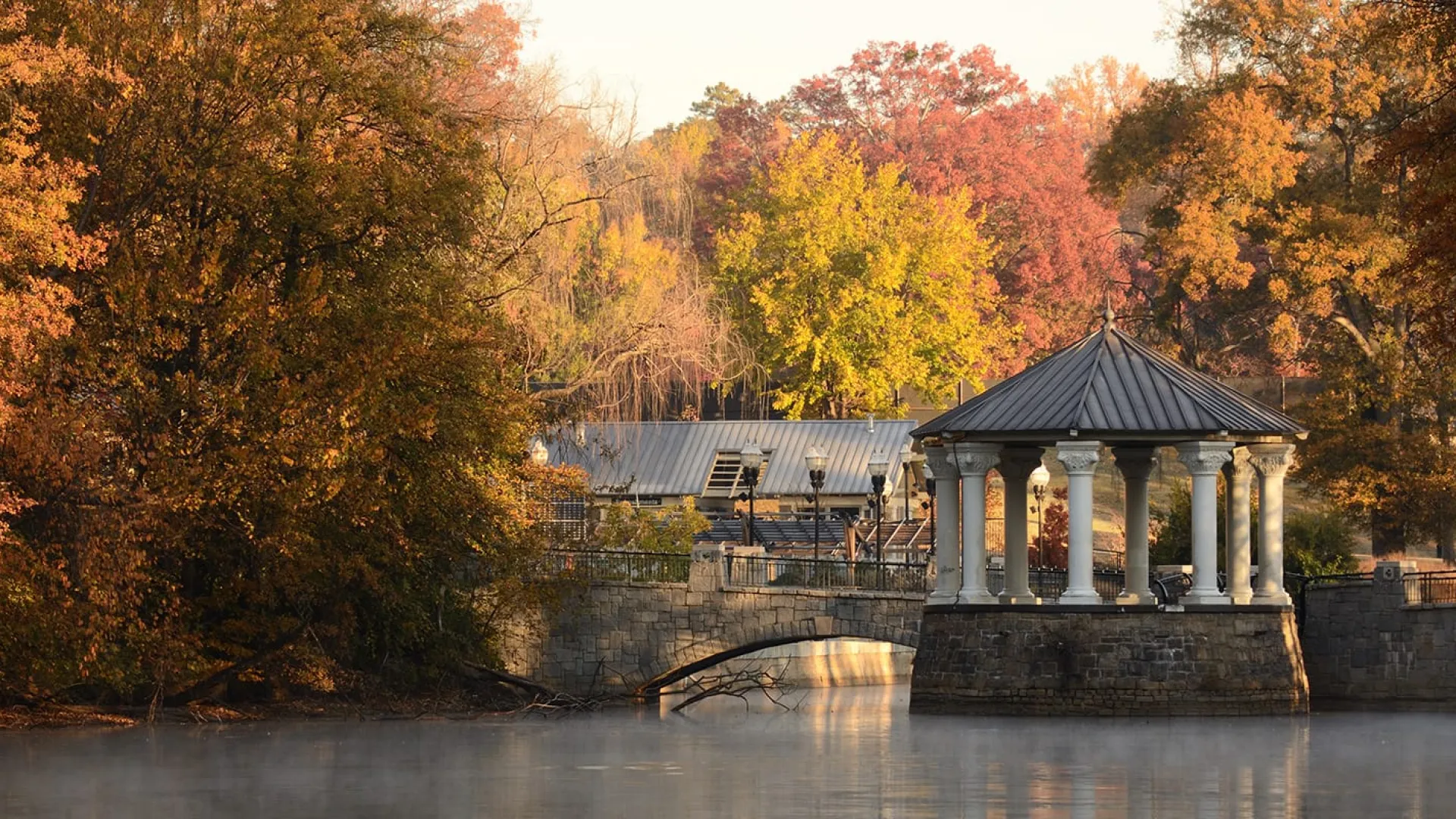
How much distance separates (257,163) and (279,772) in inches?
446

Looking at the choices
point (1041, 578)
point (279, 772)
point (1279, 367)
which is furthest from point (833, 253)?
point (279, 772)

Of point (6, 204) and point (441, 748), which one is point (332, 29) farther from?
point (441, 748)

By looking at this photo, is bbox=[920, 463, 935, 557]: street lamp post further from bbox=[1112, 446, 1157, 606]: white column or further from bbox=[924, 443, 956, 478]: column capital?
bbox=[1112, 446, 1157, 606]: white column

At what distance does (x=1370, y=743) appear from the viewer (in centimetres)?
3494

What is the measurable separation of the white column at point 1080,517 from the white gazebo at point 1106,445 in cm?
2

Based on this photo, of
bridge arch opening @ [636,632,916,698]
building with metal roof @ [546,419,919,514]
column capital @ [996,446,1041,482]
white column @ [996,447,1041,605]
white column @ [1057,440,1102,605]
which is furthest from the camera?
building with metal roof @ [546,419,919,514]

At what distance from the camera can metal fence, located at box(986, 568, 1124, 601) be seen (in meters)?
45.3

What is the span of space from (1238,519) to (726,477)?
77.1 feet

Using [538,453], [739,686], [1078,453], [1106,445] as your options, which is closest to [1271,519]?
[1106,445]

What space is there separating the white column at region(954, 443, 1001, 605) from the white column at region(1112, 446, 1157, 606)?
136 inches

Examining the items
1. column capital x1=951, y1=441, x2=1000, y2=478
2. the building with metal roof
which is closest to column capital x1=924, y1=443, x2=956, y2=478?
column capital x1=951, y1=441, x2=1000, y2=478

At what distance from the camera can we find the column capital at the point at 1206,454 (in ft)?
133

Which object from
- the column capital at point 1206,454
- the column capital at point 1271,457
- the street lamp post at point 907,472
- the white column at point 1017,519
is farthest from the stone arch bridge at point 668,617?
the column capital at point 1271,457

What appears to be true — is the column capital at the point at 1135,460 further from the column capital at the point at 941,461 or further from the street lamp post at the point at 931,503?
the column capital at the point at 941,461
